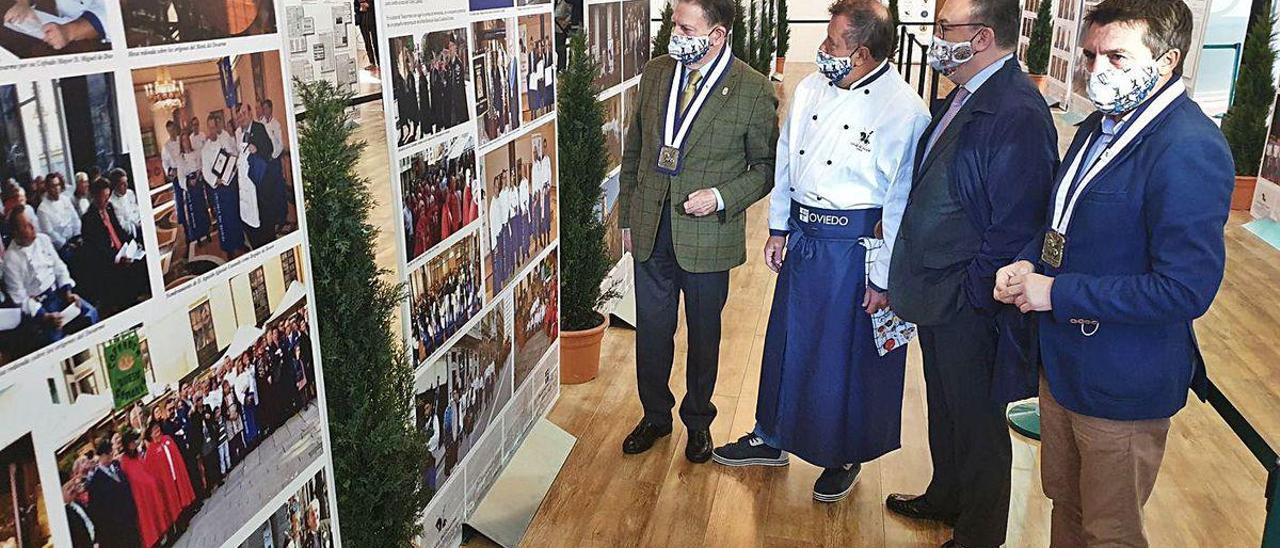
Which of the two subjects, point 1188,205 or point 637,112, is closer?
point 1188,205

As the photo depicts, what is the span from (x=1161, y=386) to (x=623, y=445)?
2141 mm

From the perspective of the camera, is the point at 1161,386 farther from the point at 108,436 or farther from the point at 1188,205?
the point at 108,436

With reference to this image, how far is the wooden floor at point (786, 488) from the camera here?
329cm

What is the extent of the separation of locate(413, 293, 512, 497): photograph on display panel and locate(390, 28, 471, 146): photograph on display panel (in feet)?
2.19

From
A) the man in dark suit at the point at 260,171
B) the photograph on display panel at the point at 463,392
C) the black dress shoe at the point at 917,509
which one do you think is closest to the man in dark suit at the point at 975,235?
the black dress shoe at the point at 917,509

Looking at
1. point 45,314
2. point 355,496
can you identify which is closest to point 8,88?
point 45,314

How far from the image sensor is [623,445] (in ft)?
12.7

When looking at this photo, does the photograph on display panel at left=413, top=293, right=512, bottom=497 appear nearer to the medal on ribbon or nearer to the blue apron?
the medal on ribbon

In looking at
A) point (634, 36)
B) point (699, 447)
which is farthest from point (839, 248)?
point (634, 36)

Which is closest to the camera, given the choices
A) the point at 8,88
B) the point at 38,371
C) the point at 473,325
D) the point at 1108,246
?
the point at 8,88

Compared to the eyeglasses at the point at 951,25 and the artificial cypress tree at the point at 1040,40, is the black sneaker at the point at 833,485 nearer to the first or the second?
the eyeglasses at the point at 951,25

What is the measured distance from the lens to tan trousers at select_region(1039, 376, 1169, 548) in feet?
7.24

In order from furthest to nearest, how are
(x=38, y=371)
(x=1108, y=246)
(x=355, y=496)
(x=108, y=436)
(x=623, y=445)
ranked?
(x=623, y=445)
(x=355, y=496)
(x=1108, y=246)
(x=108, y=436)
(x=38, y=371)

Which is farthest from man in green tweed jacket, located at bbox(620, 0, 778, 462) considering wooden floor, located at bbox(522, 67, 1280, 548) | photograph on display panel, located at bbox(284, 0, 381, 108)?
photograph on display panel, located at bbox(284, 0, 381, 108)
